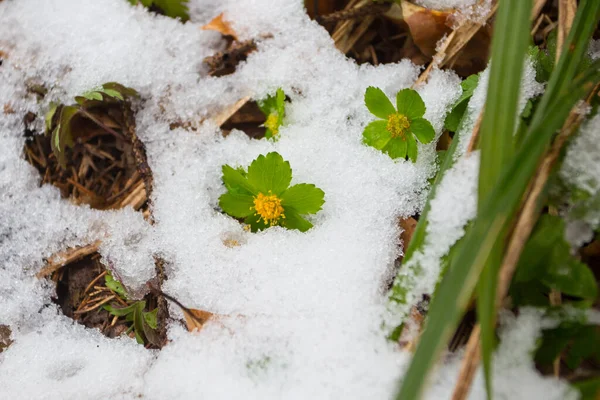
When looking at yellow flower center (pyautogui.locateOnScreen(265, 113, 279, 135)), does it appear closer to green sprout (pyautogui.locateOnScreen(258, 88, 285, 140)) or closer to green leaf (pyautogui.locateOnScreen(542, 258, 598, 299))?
green sprout (pyautogui.locateOnScreen(258, 88, 285, 140))

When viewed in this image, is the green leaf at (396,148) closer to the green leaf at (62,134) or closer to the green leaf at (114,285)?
the green leaf at (114,285)

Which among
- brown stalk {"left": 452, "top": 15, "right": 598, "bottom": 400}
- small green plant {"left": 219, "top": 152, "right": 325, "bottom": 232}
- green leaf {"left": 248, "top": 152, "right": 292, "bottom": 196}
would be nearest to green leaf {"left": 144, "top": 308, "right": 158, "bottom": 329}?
small green plant {"left": 219, "top": 152, "right": 325, "bottom": 232}

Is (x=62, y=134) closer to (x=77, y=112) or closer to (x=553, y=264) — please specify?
(x=77, y=112)

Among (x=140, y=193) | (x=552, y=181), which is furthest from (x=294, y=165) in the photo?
(x=552, y=181)

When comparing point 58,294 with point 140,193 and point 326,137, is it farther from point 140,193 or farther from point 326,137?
point 326,137

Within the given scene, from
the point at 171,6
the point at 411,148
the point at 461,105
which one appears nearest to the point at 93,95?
the point at 171,6

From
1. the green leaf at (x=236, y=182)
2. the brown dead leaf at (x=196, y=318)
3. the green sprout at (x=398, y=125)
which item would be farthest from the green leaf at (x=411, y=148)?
the brown dead leaf at (x=196, y=318)
